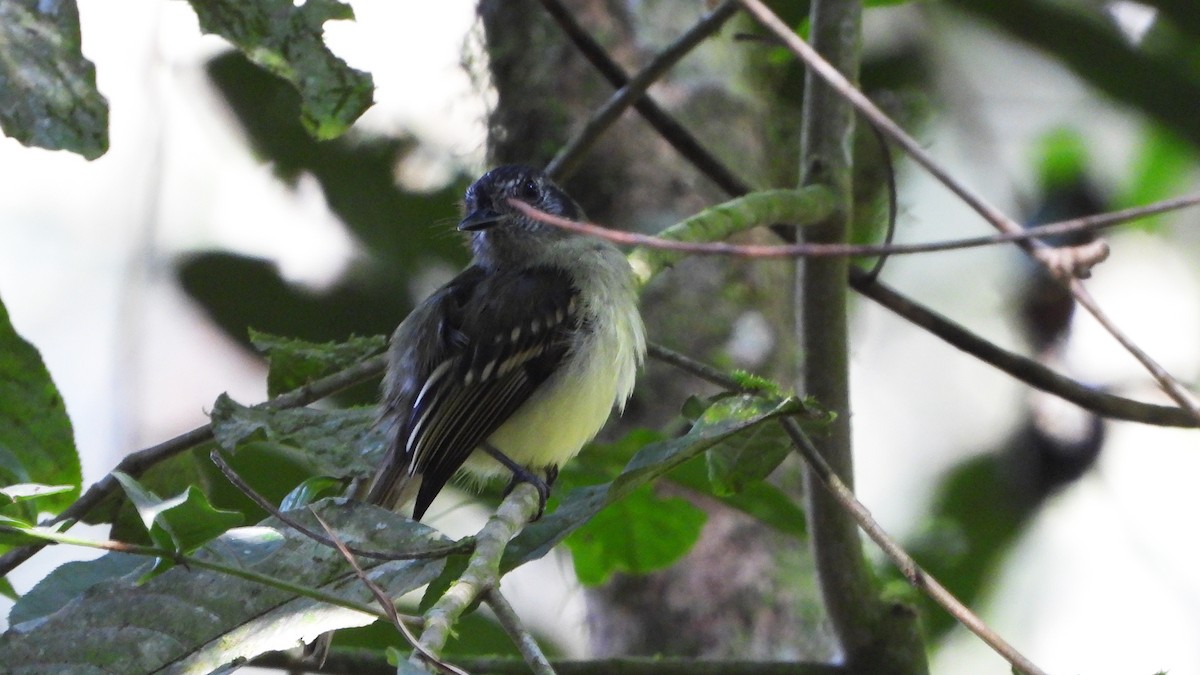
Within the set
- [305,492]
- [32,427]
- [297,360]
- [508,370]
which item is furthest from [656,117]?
[32,427]

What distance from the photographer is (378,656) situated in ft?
9.50

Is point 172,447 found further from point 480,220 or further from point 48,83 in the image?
point 480,220

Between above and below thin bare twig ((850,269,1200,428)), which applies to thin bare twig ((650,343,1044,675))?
below

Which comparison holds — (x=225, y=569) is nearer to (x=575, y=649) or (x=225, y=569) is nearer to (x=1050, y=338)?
(x=575, y=649)

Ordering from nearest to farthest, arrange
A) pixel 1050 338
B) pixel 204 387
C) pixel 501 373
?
pixel 501 373
pixel 1050 338
pixel 204 387

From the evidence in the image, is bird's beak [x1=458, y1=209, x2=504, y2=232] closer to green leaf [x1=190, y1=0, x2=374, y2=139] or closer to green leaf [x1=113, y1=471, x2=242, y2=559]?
green leaf [x1=190, y1=0, x2=374, y2=139]

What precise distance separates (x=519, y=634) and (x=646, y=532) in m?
1.97

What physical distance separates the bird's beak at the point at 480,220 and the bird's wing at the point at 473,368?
17 centimetres

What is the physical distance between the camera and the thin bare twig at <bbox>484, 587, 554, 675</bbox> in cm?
158

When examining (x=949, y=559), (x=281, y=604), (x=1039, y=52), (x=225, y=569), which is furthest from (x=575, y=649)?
(x=225, y=569)

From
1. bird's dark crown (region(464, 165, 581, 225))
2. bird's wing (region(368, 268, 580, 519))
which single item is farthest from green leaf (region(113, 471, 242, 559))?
bird's dark crown (region(464, 165, 581, 225))

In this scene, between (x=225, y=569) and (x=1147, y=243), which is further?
(x=1147, y=243)

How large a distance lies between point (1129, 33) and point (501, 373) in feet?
11.4

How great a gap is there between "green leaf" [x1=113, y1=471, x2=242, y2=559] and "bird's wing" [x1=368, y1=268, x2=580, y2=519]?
1237 mm
